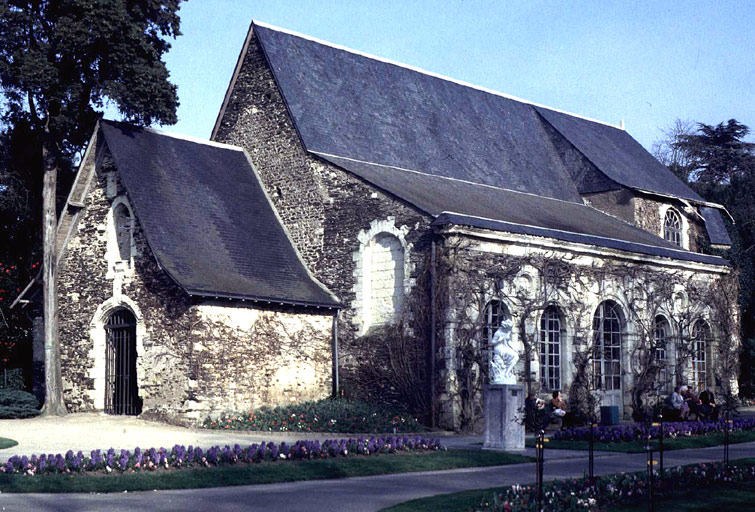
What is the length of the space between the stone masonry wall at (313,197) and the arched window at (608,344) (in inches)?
236

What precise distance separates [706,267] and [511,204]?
622 centimetres

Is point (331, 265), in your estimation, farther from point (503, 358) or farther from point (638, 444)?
point (638, 444)

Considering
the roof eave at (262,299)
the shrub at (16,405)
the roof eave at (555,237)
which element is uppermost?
the roof eave at (555,237)

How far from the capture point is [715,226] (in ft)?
124

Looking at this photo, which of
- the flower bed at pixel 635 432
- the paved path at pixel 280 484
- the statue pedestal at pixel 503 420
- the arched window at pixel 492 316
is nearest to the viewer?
the paved path at pixel 280 484

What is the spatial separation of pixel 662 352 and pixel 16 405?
17.0m

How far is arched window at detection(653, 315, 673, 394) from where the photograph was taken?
29.0 metres

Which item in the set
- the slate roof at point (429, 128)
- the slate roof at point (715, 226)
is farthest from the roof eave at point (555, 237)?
the slate roof at point (715, 226)

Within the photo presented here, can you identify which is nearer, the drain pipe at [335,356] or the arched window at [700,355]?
the drain pipe at [335,356]

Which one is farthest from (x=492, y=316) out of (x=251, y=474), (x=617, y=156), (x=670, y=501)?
(x=617, y=156)

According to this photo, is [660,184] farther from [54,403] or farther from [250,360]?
[54,403]

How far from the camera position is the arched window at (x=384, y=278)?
989 inches

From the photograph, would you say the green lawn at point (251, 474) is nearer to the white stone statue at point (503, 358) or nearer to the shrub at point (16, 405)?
the white stone statue at point (503, 358)

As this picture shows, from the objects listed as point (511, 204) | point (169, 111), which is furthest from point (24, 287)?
point (511, 204)
